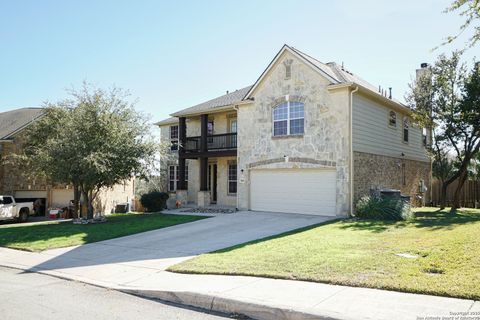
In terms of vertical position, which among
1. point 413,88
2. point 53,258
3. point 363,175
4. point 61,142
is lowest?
point 53,258

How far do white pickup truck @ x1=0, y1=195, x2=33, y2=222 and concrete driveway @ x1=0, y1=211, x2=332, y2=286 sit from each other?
902cm

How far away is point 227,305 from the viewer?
666cm

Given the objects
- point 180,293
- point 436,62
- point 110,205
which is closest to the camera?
point 180,293

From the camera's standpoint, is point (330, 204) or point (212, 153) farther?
point (212, 153)

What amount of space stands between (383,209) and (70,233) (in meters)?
12.5

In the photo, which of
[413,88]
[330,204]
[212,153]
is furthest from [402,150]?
[212,153]

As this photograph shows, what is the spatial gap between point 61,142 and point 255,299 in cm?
1437

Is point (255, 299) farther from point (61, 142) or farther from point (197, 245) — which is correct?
point (61, 142)

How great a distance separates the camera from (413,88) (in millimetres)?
21172

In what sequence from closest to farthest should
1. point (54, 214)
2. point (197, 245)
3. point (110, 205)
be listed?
1. point (197, 245)
2. point (54, 214)
3. point (110, 205)

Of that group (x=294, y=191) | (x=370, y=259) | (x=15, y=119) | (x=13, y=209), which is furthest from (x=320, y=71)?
(x=15, y=119)

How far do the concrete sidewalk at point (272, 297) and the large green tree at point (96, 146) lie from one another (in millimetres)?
9214

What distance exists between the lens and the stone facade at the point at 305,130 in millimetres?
18109

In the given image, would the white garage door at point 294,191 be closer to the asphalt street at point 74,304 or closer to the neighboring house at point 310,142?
the neighboring house at point 310,142
